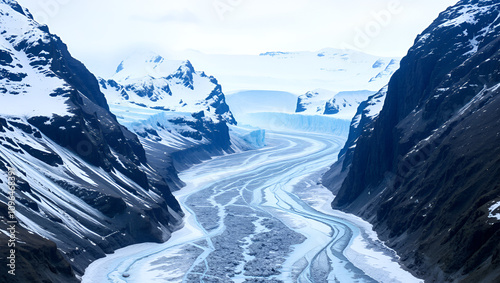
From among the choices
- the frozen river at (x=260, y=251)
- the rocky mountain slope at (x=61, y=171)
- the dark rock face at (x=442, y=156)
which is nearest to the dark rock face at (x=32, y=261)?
the rocky mountain slope at (x=61, y=171)

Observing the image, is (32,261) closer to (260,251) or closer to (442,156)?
(260,251)

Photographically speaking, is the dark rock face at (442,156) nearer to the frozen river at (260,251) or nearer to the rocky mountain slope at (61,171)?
the frozen river at (260,251)

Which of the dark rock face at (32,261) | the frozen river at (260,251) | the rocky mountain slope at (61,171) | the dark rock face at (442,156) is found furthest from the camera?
the frozen river at (260,251)

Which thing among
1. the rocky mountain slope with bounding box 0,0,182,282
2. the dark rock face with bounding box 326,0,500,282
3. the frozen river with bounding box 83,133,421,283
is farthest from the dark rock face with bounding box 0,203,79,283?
the dark rock face with bounding box 326,0,500,282

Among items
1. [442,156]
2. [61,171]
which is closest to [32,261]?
[61,171]

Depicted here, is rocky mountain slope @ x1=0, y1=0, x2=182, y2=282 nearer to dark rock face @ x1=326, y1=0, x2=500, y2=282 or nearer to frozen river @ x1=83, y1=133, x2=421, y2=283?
frozen river @ x1=83, y1=133, x2=421, y2=283

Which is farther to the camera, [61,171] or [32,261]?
[61,171]
